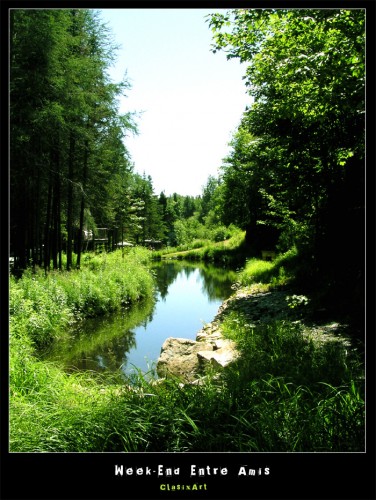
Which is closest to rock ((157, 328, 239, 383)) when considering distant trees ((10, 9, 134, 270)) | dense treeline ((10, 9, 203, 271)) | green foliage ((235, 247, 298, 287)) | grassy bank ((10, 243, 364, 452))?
grassy bank ((10, 243, 364, 452))

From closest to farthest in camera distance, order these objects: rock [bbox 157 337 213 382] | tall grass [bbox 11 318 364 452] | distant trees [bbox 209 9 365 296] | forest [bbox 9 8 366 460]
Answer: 1. tall grass [bbox 11 318 364 452]
2. forest [bbox 9 8 366 460]
3. distant trees [bbox 209 9 365 296]
4. rock [bbox 157 337 213 382]

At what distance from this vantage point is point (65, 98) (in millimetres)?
9555

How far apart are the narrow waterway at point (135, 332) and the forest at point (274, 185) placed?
0.53 metres

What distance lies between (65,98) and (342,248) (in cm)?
759

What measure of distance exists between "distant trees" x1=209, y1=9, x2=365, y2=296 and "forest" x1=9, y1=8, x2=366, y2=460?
0.10 ft

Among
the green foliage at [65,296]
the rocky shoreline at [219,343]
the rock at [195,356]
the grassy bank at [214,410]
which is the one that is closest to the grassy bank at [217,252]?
the green foliage at [65,296]

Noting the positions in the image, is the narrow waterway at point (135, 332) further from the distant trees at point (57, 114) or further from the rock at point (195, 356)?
the distant trees at point (57, 114)

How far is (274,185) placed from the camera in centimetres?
974

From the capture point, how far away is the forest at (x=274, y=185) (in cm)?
275

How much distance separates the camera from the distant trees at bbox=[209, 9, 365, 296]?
434 centimetres

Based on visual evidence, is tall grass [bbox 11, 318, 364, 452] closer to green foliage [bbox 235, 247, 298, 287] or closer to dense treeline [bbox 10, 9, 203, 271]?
dense treeline [bbox 10, 9, 203, 271]

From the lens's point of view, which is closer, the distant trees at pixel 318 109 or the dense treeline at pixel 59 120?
the distant trees at pixel 318 109

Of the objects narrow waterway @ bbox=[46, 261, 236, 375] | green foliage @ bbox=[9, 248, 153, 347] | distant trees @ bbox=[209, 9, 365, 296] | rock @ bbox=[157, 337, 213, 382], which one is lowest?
narrow waterway @ bbox=[46, 261, 236, 375]
